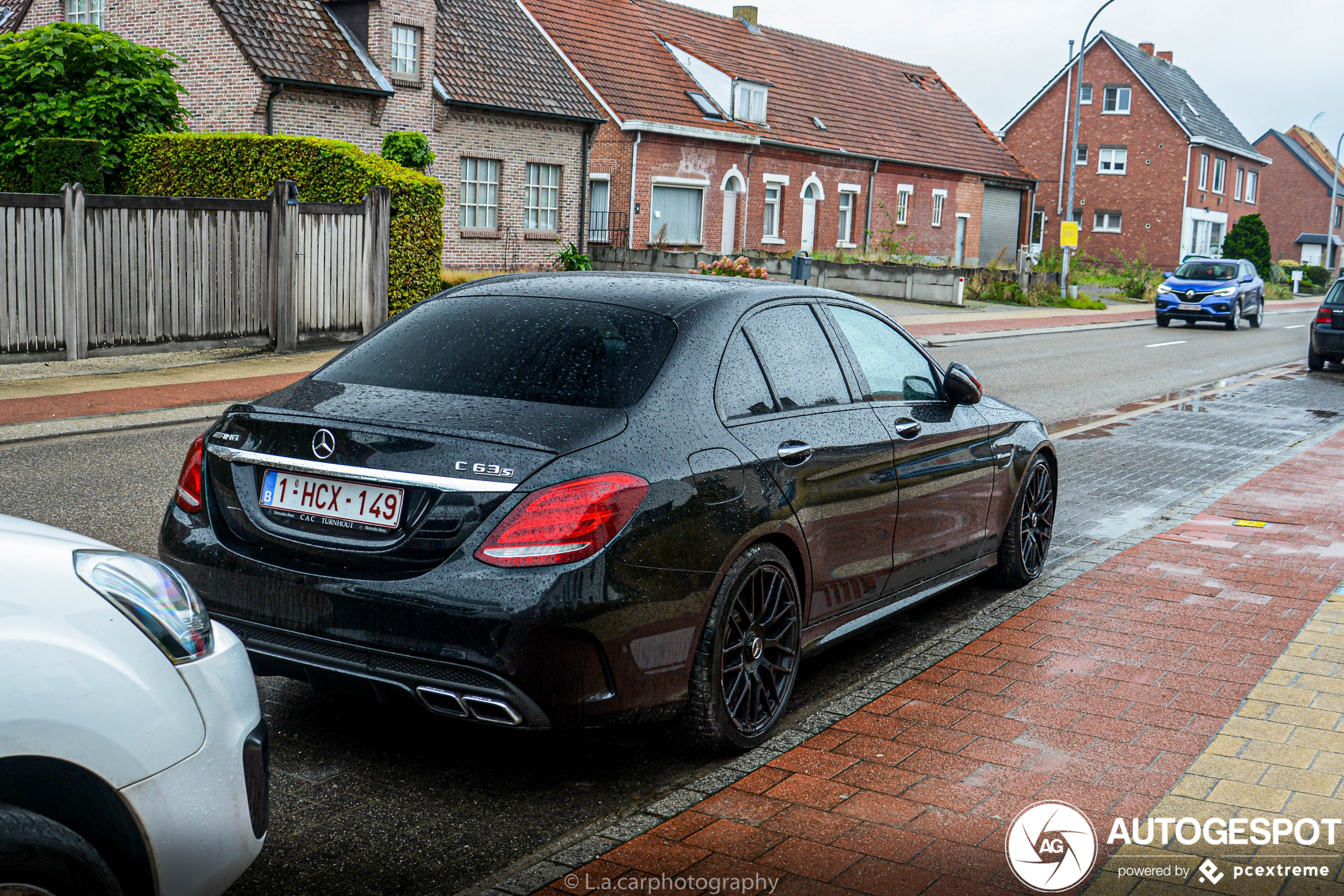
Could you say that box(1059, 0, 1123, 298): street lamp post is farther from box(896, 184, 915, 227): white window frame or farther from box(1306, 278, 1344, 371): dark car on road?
box(1306, 278, 1344, 371): dark car on road

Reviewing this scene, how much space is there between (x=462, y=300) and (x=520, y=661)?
174 centimetres

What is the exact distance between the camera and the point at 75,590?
7.86 feet

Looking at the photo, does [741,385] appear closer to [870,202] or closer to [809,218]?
[809,218]

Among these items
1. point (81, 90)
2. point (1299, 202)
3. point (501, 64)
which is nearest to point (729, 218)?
point (501, 64)

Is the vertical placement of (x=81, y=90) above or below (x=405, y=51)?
below

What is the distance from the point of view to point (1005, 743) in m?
4.45

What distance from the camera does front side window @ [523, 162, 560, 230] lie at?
33.1m

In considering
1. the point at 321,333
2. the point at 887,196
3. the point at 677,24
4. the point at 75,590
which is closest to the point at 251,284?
the point at 321,333

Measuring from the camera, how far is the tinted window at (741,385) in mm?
4328

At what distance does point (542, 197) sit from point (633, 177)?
3342 mm

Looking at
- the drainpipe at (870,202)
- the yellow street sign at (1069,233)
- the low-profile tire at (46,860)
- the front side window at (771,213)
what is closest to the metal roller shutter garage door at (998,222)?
the drainpipe at (870,202)

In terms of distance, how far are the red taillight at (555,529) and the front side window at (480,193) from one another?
28.6m

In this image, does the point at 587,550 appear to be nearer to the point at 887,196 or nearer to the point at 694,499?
the point at 694,499

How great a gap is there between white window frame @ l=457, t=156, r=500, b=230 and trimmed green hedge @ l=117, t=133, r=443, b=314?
12171mm
